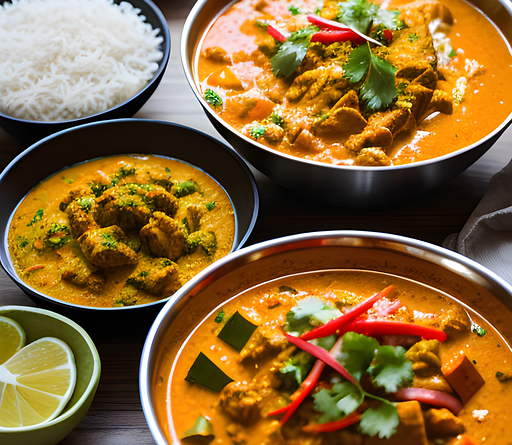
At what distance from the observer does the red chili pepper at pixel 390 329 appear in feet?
4.03

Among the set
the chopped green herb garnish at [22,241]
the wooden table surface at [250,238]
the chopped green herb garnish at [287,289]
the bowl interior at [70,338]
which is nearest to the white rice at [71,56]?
the wooden table surface at [250,238]

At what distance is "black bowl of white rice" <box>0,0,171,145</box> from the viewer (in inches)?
86.2

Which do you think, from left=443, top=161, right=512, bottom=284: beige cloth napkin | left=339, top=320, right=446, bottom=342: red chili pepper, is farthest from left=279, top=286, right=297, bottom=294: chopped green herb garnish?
left=443, top=161, right=512, bottom=284: beige cloth napkin

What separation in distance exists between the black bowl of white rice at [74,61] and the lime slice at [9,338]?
0.96 m

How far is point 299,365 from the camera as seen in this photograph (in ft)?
3.92

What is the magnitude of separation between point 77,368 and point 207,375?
0.40 metres

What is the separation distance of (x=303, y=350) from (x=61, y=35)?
2073 mm

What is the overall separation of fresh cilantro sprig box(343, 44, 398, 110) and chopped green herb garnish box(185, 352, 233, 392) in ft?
3.91

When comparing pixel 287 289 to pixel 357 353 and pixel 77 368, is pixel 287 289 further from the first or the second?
pixel 77 368

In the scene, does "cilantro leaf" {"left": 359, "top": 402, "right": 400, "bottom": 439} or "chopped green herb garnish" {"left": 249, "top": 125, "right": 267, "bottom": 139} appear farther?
"chopped green herb garnish" {"left": 249, "top": 125, "right": 267, "bottom": 139}

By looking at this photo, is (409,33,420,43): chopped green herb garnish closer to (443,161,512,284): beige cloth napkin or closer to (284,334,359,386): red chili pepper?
(443,161,512,284): beige cloth napkin

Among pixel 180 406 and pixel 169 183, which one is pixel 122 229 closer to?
pixel 169 183

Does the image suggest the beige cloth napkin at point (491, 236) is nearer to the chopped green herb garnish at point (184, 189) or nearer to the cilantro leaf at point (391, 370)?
the cilantro leaf at point (391, 370)

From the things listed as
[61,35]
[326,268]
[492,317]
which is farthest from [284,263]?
[61,35]
